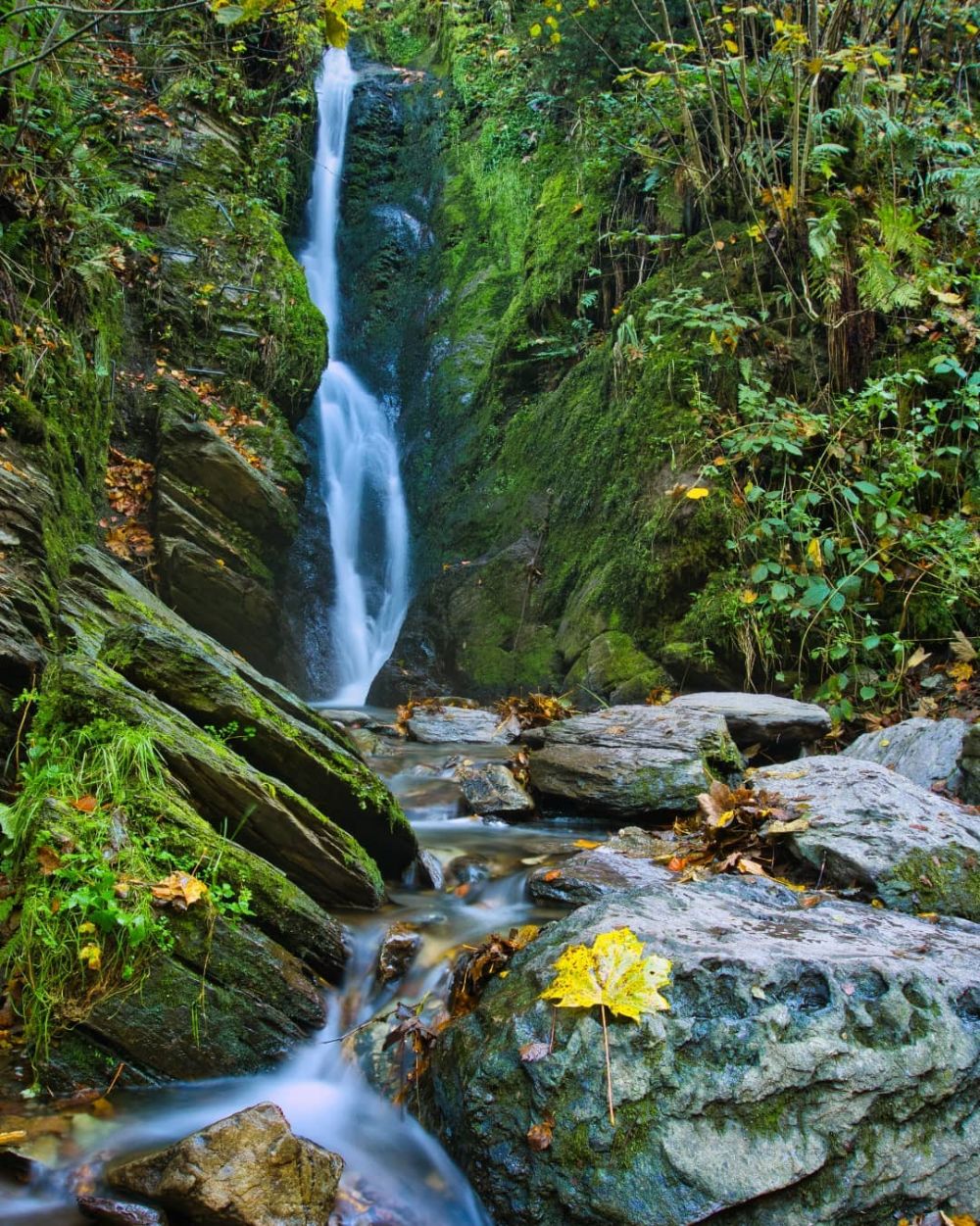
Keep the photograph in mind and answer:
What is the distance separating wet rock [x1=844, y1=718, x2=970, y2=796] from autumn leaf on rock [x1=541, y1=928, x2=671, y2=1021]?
8.69ft

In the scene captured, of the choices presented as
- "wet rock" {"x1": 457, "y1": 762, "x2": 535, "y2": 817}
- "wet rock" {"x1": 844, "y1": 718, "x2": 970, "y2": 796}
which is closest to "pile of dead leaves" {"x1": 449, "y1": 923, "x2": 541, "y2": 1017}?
"wet rock" {"x1": 457, "y1": 762, "x2": 535, "y2": 817}

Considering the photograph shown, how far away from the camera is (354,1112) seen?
2648 millimetres

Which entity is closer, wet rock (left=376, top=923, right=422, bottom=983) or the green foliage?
the green foliage

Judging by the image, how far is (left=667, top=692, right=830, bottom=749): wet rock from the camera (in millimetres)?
5445

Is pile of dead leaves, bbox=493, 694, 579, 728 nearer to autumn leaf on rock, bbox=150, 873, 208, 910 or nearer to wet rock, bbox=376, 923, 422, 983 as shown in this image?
wet rock, bbox=376, 923, 422, 983

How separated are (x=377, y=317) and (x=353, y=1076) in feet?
41.7

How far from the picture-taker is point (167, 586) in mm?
8109

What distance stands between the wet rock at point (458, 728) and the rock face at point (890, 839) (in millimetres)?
3218

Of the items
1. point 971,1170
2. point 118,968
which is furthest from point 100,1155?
point 971,1170

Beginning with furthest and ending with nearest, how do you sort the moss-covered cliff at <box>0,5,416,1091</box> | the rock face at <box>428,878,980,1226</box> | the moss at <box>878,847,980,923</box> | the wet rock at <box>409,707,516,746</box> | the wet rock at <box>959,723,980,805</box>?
1. the wet rock at <box>409,707,516,746</box>
2. the wet rock at <box>959,723,980,805</box>
3. the moss at <box>878,847,980,923</box>
4. the moss-covered cliff at <box>0,5,416,1091</box>
5. the rock face at <box>428,878,980,1226</box>

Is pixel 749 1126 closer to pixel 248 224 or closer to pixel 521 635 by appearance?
pixel 521 635

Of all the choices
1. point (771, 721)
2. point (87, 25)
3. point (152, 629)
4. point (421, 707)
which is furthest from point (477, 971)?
point (421, 707)

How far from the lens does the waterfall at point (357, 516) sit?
1034cm

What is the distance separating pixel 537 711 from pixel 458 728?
2.31 ft
